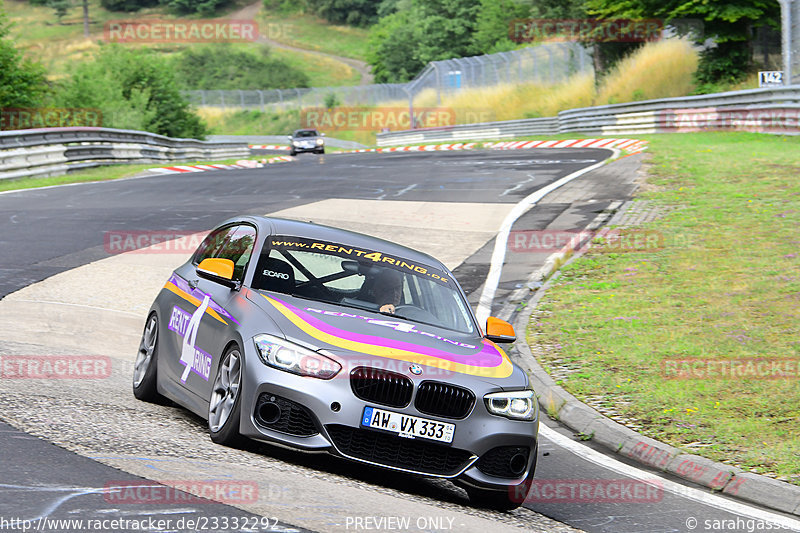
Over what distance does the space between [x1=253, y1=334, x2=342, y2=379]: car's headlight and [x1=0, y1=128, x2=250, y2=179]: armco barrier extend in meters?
19.5

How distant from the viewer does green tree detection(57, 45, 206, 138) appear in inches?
1518

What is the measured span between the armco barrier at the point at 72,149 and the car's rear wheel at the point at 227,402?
19027 millimetres

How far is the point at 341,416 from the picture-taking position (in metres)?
5.89

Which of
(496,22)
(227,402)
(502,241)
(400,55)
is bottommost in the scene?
(502,241)

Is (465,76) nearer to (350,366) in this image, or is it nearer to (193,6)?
(350,366)

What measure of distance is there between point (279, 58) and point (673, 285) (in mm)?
119418

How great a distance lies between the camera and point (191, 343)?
7242 mm

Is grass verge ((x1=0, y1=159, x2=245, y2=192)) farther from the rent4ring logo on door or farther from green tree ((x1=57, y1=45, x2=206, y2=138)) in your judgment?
the rent4ring logo on door

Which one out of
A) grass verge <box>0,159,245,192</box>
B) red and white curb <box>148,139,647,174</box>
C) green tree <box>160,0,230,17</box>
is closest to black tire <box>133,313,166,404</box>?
grass verge <box>0,159,245,192</box>

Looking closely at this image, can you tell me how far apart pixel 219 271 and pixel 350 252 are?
1040mm

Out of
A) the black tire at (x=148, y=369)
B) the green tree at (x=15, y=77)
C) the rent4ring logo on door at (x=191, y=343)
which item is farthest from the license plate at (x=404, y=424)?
the green tree at (x=15, y=77)

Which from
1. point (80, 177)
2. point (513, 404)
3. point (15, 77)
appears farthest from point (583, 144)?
point (513, 404)

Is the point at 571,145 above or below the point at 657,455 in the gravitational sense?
above

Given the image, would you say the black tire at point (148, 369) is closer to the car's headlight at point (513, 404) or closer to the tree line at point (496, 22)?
the car's headlight at point (513, 404)
